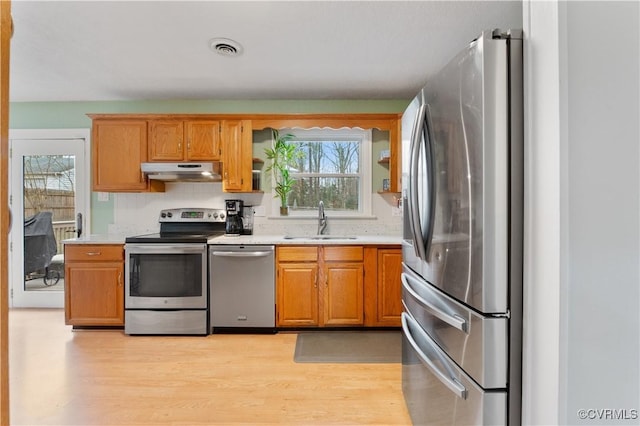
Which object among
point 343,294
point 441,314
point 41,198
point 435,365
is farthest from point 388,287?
point 41,198

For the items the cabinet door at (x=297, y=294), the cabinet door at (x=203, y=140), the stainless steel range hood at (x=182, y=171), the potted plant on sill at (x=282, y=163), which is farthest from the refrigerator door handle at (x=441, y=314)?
the cabinet door at (x=203, y=140)

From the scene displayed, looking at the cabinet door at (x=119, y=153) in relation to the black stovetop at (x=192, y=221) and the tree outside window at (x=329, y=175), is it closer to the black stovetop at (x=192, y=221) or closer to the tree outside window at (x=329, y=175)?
the black stovetop at (x=192, y=221)

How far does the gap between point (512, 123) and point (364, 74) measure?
2.08 metres

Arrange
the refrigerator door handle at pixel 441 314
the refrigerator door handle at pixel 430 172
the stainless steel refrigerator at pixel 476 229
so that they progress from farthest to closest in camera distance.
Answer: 1. the refrigerator door handle at pixel 430 172
2. the refrigerator door handle at pixel 441 314
3. the stainless steel refrigerator at pixel 476 229

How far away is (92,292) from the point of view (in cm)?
293

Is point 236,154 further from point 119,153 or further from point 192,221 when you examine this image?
point 119,153

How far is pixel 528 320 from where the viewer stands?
93 cm

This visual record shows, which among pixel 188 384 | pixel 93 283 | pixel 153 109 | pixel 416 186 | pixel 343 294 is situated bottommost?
pixel 188 384

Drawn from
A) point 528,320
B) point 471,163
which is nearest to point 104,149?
point 471,163

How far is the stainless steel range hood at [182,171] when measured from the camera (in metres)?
3.08

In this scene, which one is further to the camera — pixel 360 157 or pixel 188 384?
pixel 360 157

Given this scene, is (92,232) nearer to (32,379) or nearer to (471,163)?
(32,379)

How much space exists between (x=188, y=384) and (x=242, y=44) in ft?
7.80

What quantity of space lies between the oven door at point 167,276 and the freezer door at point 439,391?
6.39 feet
